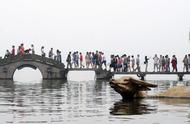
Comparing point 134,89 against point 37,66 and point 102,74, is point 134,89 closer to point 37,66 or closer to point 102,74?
point 102,74

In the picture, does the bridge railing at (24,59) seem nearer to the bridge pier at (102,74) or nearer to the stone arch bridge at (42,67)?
the stone arch bridge at (42,67)

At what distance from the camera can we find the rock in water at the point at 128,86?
23.6 metres

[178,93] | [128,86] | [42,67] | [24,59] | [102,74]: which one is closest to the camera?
[128,86]

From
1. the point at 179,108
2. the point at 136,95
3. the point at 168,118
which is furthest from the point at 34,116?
the point at 136,95

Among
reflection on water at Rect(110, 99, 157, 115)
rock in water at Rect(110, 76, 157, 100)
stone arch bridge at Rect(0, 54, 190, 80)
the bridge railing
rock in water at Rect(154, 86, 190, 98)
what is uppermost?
the bridge railing

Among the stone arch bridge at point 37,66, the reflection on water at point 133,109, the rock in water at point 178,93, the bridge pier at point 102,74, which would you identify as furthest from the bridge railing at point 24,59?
the reflection on water at point 133,109

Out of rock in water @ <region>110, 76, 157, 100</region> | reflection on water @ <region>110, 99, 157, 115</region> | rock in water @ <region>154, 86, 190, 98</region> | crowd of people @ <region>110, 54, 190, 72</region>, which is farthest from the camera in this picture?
crowd of people @ <region>110, 54, 190, 72</region>

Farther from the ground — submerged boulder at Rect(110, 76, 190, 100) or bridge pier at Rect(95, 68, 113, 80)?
bridge pier at Rect(95, 68, 113, 80)

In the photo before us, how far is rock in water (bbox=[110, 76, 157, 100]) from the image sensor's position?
2356 cm

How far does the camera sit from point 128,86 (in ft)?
78.2

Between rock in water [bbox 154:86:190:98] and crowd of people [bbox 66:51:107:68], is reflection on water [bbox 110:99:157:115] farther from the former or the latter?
crowd of people [bbox 66:51:107:68]

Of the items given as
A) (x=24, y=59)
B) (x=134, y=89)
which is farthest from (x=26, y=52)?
(x=134, y=89)

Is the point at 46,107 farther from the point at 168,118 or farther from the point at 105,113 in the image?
the point at 168,118

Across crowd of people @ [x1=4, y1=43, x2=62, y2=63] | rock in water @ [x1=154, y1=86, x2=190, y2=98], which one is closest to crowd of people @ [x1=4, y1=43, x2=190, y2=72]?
crowd of people @ [x1=4, y1=43, x2=62, y2=63]
